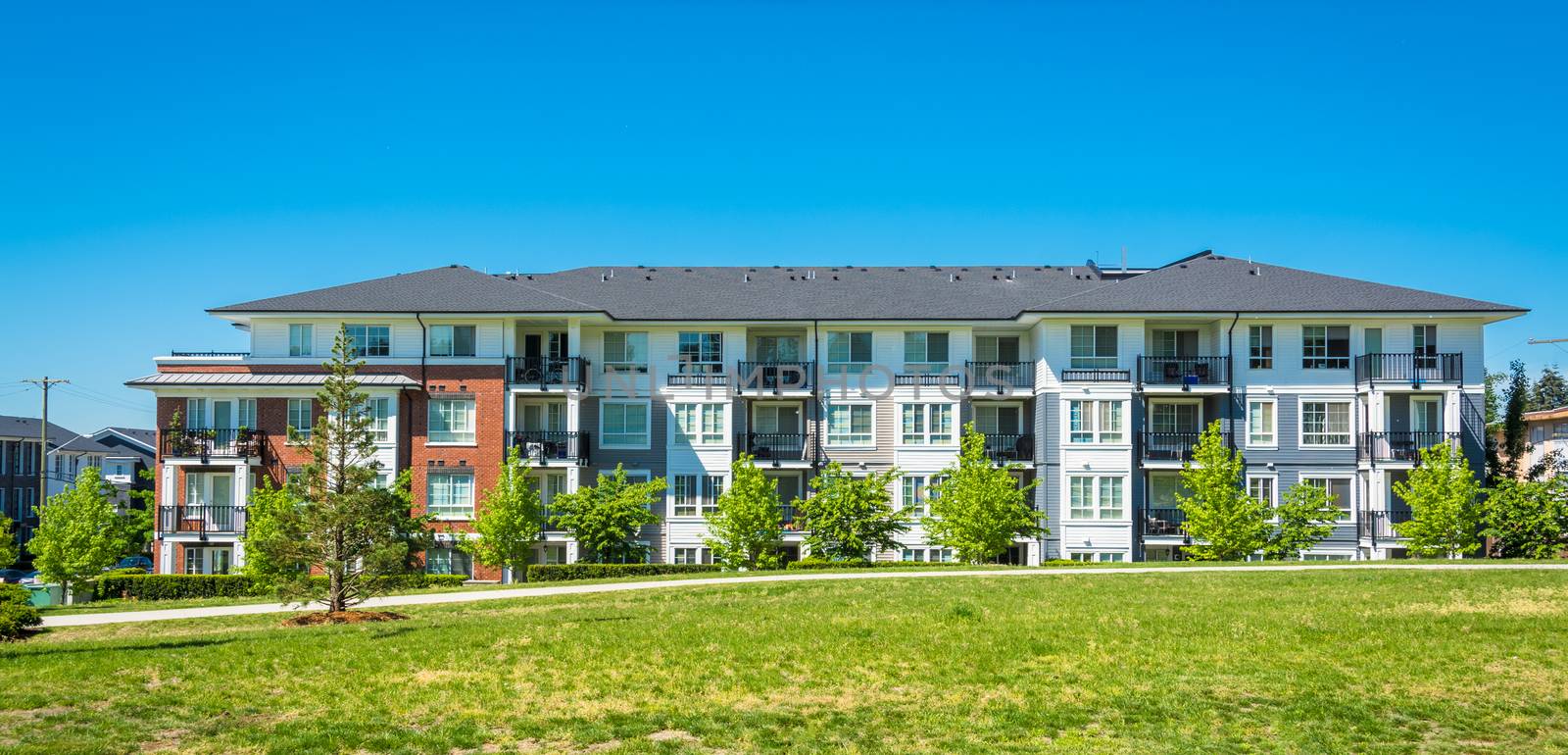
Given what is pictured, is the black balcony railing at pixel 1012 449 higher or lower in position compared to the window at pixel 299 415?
lower

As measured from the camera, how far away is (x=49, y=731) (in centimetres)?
1292

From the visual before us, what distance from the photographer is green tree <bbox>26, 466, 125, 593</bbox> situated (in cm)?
3556

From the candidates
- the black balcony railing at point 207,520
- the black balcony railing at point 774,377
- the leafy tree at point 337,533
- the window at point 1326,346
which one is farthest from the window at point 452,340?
the window at point 1326,346

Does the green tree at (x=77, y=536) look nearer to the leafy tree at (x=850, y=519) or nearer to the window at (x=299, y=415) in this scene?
the window at (x=299, y=415)

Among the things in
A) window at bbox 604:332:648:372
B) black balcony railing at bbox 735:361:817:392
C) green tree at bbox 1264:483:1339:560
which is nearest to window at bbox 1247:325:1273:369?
green tree at bbox 1264:483:1339:560

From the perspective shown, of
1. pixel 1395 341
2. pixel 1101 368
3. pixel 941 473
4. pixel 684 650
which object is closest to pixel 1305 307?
pixel 1395 341

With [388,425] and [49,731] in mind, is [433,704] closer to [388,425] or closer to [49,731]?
[49,731]

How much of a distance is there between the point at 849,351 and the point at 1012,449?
22.1ft

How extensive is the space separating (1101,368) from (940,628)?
2457 centimetres

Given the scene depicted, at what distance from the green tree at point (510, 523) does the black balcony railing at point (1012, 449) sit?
51.8 feet

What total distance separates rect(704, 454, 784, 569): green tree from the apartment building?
9.37 feet

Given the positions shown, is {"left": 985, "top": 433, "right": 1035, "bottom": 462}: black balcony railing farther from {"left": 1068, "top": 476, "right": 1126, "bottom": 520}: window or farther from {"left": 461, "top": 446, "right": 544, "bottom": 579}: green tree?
{"left": 461, "top": 446, "right": 544, "bottom": 579}: green tree

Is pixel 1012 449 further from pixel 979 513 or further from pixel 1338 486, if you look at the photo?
pixel 1338 486

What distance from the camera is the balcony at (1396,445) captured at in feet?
134
